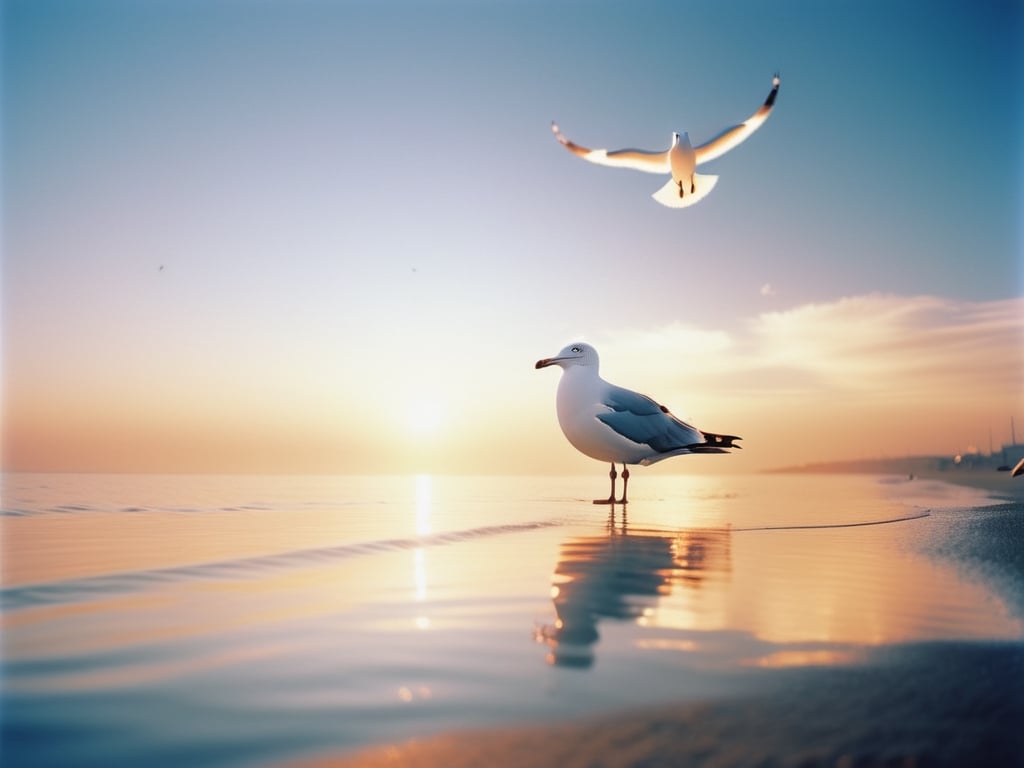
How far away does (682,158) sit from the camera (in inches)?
642

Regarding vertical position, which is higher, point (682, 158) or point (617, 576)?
point (682, 158)

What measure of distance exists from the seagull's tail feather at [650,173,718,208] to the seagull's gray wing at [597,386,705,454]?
264 inches

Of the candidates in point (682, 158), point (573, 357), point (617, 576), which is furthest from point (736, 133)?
point (617, 576)

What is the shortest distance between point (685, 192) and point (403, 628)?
610 inches

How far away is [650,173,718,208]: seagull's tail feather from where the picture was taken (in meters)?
17.0

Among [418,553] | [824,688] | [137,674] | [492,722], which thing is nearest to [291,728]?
[492,722]

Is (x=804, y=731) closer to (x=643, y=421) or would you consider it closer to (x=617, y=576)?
(x=617, y=576)

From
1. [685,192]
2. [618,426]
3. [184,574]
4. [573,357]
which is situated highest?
[685,192]

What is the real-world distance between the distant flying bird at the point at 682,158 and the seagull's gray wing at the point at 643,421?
6694 mm

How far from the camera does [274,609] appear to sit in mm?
3971

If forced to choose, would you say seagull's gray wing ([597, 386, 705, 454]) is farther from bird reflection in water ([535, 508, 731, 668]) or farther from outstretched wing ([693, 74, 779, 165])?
outstretched wing ([693, 74, 779, 165])

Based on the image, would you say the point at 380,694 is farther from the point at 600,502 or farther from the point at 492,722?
the point at 600,502

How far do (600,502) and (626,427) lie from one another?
1417mm

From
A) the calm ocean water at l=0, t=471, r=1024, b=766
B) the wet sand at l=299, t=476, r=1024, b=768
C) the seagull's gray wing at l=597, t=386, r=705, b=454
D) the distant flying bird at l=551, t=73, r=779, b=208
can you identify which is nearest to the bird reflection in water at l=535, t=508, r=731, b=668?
the calm ocean water at l=0, t=471, r=1024, b=766
